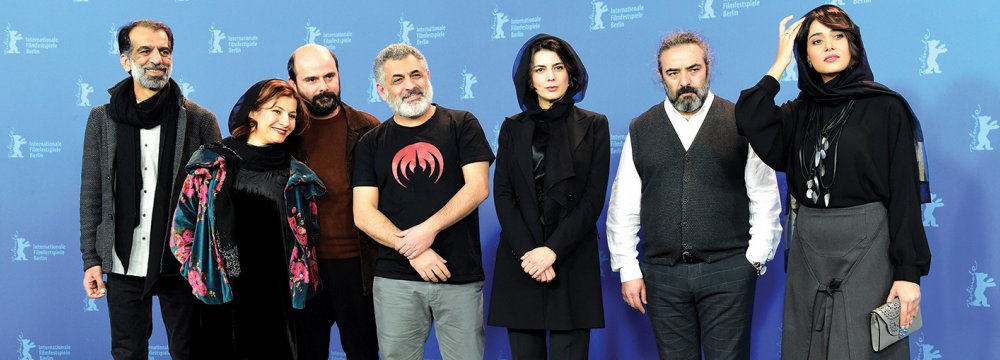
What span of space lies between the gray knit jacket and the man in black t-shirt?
81 cm

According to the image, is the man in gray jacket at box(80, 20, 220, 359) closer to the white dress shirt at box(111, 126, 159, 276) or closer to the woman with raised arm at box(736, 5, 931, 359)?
the white dress shirt at box(111, 126, 159, 276)

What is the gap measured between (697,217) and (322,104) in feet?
5.11

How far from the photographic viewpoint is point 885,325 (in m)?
2.46

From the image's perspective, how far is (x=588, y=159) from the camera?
119 inches

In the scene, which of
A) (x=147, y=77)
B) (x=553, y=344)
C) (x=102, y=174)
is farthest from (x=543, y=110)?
(x=102, y=174)

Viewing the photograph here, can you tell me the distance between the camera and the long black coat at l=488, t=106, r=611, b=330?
2941mm

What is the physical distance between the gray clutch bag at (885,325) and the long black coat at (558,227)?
2.98 ft

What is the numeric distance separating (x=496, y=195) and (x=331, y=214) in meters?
0.70

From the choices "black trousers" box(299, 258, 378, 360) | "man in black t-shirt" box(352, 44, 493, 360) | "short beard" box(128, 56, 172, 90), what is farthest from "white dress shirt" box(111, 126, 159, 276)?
"man in black t-shirt" box(352, 44, 493, 360)

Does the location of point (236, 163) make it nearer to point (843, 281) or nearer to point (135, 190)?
point (135, 190)

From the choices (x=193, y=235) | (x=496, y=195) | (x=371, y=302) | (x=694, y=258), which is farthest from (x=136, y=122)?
(x=694, y=258)

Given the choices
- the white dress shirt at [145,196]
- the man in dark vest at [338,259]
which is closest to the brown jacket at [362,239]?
the man in dark vest at [338,259]

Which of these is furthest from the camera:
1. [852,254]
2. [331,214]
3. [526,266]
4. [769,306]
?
[769,306]

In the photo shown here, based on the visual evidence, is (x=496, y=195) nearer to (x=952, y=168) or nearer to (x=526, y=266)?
(x=526, y=266)
